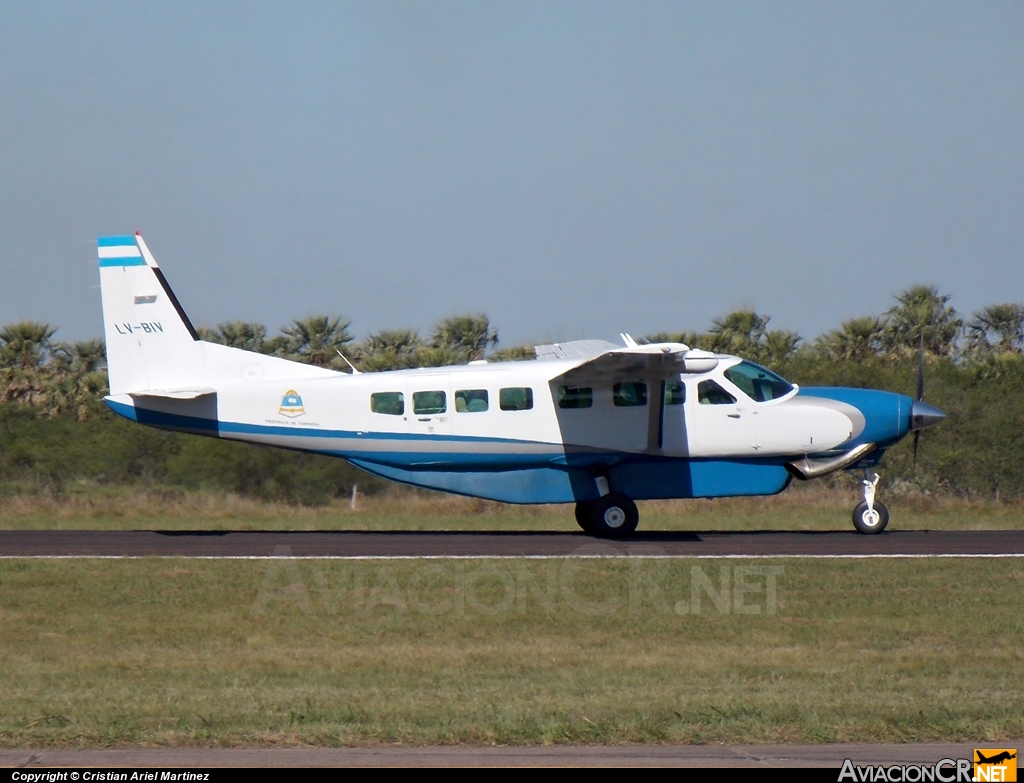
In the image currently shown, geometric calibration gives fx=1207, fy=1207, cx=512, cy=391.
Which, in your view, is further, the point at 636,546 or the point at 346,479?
the point at 346,479

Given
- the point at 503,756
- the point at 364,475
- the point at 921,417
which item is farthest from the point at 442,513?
the point at 503,756

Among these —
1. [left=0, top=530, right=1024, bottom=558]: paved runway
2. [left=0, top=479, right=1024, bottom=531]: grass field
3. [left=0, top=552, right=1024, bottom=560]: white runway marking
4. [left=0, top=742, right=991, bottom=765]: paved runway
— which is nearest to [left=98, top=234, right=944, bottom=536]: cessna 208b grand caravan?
[left=0, top=530, right=1024, bottom=558]: paved runway

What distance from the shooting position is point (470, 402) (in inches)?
827

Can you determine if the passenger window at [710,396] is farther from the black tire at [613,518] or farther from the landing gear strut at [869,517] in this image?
the landing gear strut at [869,517]

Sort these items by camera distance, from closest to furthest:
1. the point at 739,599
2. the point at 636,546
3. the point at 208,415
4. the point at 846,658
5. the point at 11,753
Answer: the point at 11,753 → the point at 846,658 → the point at 739,599 → the point at 636,546 → the point at 208,415

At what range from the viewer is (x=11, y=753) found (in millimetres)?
7582

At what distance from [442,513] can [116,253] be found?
10.5 meters

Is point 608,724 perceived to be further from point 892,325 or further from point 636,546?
point 892,325

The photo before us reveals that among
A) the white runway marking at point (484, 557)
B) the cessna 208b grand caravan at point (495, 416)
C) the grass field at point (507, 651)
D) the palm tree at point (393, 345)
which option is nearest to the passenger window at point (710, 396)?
the cessna 208b grand caravan at point (495, 416)

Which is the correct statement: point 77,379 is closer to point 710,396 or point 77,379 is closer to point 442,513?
point 442,513

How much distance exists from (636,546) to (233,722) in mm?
11200

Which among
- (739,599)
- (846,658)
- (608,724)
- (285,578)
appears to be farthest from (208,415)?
(608,724)

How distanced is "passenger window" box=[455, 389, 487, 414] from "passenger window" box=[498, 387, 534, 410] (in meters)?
0.31

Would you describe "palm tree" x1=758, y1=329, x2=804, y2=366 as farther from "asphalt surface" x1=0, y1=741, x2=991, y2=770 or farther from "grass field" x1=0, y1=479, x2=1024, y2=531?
"asphalt surface" x1=0, y1=741, x2=991, y2=770
